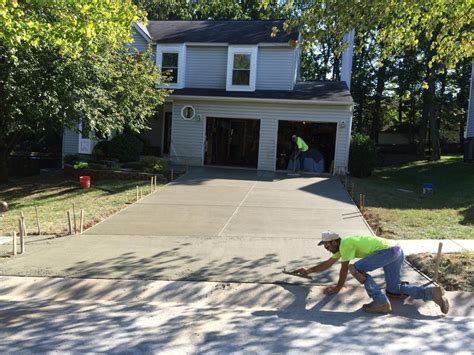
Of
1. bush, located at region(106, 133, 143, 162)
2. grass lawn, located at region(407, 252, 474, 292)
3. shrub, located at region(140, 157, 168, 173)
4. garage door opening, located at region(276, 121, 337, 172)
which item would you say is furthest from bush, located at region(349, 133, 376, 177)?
grass lawn, located at region(407, 252, 474, 292)

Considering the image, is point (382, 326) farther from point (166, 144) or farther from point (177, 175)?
point (166, 144)

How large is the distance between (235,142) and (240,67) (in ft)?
13.9

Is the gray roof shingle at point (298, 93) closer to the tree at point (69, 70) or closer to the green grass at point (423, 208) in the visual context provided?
the tree at point (69, 70)

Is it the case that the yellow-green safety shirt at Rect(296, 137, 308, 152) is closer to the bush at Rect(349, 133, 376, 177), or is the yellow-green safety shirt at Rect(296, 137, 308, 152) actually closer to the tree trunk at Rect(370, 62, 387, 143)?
the bush at Rect(349, 133, 376, 177)

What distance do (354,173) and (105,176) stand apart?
9583 mm

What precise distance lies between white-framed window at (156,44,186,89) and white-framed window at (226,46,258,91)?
2154 mm

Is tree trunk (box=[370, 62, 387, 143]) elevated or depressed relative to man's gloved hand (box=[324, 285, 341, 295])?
elevated

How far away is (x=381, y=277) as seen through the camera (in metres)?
6.52

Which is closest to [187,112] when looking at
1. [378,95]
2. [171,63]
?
[171,63]

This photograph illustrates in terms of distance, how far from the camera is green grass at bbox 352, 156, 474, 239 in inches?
371

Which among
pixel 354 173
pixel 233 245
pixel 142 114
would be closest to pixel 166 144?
pixel 142 114

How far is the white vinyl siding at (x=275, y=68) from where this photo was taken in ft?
67.2

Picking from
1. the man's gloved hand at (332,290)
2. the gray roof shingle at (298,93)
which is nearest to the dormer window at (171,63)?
the gray roof shingle at (298,93)

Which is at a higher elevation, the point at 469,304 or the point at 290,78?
the point at 290,78
